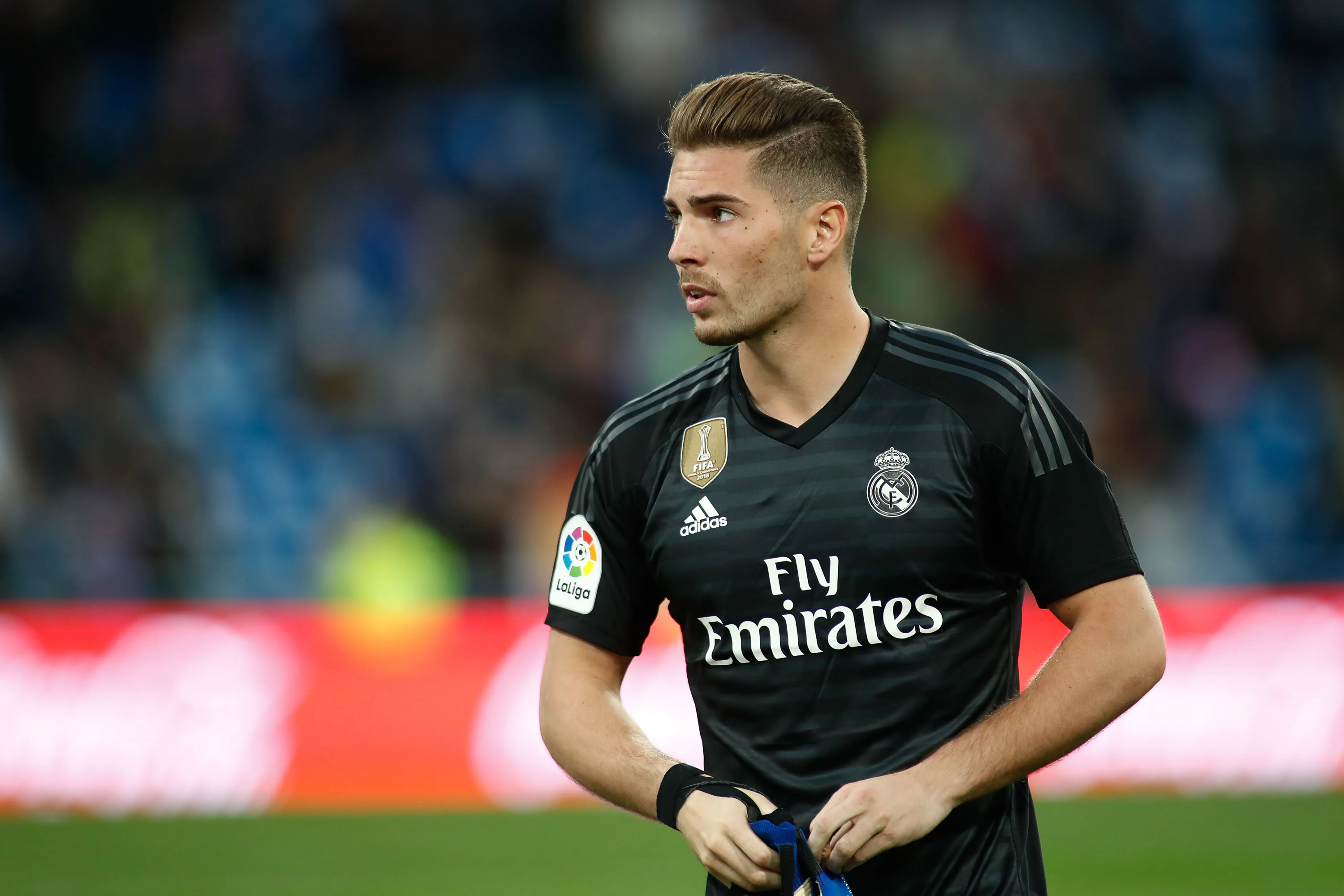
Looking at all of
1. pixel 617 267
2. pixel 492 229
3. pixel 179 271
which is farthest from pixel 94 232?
pixel 617 267

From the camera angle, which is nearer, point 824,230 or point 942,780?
point 942,780

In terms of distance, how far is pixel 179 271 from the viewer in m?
12.9

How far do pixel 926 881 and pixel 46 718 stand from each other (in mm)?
7852

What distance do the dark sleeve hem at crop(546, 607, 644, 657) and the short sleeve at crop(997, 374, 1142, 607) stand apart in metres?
0.76

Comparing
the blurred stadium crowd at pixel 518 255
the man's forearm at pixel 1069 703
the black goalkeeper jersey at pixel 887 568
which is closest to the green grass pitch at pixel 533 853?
the blurred stadium crowd at pixel 518 255

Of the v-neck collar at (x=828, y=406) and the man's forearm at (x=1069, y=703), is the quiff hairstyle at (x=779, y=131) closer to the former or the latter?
the v-neck collar at (x=828, y=406)

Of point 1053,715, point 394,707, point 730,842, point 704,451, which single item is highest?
point 704,451

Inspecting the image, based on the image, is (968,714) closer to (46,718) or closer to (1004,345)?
(46,718)

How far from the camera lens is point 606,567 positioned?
3.33 m

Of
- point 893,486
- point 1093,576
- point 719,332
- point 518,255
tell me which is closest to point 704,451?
point 719,332

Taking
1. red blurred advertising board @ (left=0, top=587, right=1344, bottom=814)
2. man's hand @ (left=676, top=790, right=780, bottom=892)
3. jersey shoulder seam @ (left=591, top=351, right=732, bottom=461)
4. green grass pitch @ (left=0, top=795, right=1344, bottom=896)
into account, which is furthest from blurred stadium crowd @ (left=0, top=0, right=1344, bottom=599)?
man's hand @ (left=676, top=790, right=780, bottom=892)

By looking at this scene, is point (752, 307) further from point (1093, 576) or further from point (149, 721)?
point (149, 721)

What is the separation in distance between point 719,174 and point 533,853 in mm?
6209

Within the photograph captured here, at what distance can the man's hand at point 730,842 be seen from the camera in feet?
9.40
